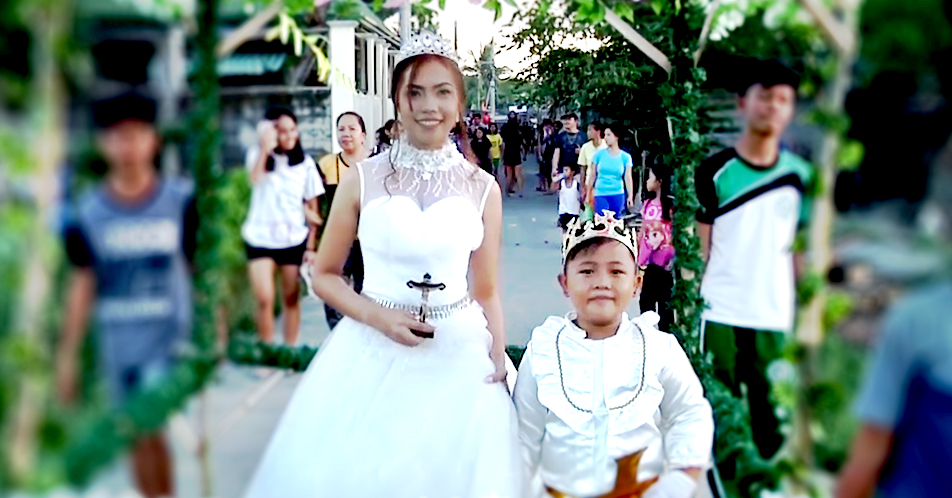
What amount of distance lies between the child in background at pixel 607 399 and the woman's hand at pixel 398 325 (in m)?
0.34

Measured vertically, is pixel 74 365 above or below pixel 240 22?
below

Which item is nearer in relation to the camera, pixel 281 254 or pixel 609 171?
pixel 281 254

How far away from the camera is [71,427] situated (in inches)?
48.0

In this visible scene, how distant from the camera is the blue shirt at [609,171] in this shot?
5246mm

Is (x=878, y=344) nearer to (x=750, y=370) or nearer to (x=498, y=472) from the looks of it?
(x=750, y=370)

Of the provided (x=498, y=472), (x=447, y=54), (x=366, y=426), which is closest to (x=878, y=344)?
(x=498, y=472)

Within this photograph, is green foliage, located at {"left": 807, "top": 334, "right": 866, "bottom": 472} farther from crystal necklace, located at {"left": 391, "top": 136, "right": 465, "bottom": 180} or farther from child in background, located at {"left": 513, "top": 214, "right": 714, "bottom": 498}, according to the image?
crystal necklace, located at {"left": 391, "top": 136, "right": 465, "bottom": 180}

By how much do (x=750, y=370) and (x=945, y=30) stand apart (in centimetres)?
89

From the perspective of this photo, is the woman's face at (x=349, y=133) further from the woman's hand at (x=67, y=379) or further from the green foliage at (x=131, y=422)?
the woman's hand at (x=67, y=379)

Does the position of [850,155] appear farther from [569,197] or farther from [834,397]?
[569,197]

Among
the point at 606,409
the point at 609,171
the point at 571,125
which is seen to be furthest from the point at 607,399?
the point at 571,125

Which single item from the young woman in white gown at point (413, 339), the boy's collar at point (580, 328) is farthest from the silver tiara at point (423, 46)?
the boy's collar at point (580, 328)

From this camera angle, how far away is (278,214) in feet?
5.97

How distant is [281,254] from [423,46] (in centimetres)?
81
